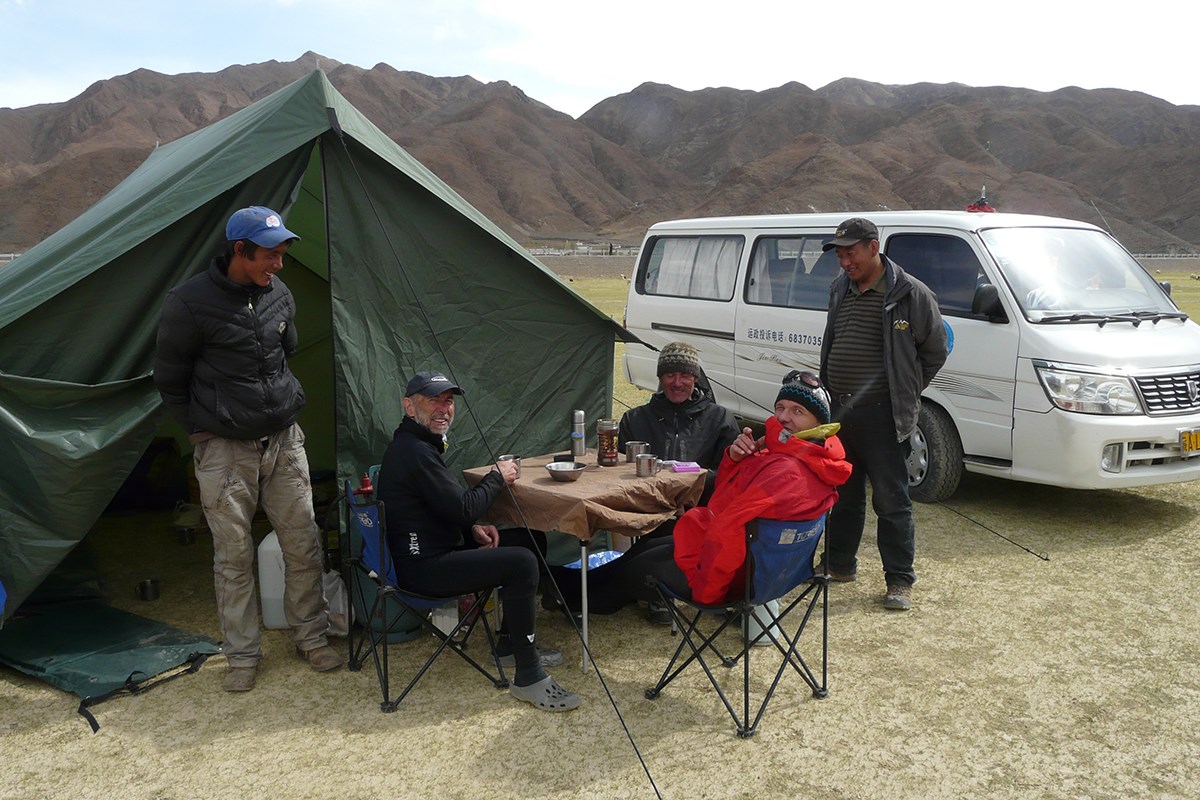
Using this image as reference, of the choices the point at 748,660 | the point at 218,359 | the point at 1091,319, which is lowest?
the point at 748,660

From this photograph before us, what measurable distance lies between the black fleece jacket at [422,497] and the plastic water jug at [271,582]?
3.04 feet

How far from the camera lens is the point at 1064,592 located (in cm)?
470

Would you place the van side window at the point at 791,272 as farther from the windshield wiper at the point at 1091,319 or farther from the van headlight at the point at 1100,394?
Result: the van headlight at the point at 1100,394

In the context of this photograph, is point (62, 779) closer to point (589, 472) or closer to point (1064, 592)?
point (589, 472)

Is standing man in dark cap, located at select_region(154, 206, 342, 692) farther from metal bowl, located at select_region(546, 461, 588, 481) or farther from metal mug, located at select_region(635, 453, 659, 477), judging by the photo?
metal mug, located at select_region(635, 453, 659, 477)

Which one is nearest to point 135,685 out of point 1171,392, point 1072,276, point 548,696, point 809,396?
point 548,696

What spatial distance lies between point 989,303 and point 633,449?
104 inches

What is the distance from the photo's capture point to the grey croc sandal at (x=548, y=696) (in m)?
3.56

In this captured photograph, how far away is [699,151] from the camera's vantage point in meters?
140

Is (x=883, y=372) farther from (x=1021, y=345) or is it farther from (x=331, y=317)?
(x=331, y=317)

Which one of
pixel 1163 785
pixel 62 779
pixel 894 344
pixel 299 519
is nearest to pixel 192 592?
pixel 299 519

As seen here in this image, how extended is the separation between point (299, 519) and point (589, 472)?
4.16ft

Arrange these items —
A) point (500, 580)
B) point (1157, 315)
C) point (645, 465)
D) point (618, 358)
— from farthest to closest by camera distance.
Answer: point (618, 358) → point (1157, 315) → point (645, 465) → point (500, 580)

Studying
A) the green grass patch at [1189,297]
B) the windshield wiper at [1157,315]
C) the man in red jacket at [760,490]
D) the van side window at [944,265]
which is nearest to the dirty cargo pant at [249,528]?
the man in red jacket at [760,490]
